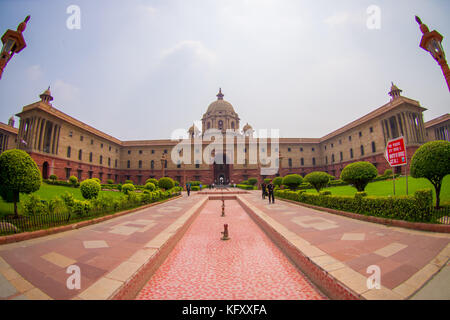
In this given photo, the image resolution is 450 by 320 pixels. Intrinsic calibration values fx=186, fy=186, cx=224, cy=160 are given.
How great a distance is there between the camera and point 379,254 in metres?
3.40

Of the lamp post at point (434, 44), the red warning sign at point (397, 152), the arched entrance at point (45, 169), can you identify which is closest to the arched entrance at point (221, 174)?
the arched entrance at point (45, 169)

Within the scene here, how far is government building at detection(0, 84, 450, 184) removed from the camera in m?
24.2

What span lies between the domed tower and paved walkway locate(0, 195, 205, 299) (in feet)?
129

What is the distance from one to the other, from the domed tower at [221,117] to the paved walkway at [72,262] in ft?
129

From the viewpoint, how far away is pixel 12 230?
471cm

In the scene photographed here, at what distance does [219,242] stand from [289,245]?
203 cm

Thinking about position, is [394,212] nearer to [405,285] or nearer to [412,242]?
[412,242]

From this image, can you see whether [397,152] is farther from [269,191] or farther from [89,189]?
[89,189]

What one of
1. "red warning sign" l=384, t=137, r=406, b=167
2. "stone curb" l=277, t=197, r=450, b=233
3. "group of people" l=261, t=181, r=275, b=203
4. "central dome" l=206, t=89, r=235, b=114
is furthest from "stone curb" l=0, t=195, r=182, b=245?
"central dome" l=206, t=89, r=235, b=114

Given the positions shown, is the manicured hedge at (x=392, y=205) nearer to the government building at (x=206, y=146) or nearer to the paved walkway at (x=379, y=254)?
the paved walkway at (x=379, y=254)

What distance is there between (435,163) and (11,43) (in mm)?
13726

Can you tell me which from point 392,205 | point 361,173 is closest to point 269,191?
point 361,173
